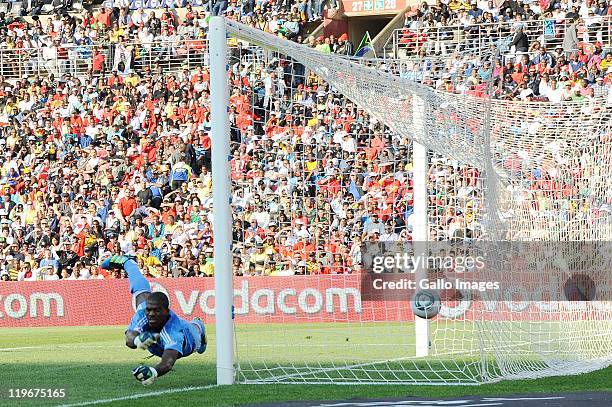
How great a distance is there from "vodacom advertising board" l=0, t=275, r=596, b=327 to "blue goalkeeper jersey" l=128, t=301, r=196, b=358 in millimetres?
3488

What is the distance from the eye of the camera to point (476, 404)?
9039mm

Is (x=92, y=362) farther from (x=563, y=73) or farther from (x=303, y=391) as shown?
(x=563, y=73)

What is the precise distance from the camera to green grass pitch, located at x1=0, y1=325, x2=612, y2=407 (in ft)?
32.9

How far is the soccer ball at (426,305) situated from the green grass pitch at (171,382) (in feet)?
4.62

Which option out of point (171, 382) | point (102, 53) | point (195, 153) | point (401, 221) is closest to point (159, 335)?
point (171, 382)

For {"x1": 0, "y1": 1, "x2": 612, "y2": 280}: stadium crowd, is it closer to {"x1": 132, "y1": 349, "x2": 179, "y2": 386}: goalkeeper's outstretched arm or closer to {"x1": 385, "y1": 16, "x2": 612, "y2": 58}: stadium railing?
{"x1": 385, "y1": 16, "x2": 612, "y2": 58}: stadium railing

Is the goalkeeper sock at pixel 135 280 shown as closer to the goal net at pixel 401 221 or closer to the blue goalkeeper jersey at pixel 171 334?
the blue goalkeeper jersey at pixel 171 334

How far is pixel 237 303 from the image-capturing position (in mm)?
20422

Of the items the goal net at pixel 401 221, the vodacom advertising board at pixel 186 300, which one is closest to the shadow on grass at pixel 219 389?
the goal net at pixel 401 221

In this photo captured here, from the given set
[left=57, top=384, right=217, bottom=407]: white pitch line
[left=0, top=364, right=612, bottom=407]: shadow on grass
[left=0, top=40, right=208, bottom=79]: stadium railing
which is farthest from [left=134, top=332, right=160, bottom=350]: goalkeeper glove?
[left=0, top=40, right=208, bottom=79]: stadium railing

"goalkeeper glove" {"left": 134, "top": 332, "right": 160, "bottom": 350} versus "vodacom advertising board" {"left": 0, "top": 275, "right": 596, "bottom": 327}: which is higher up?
"goalkeeper glove" {"left": 134, "top": 332, "right": 160, "bottom": 350}

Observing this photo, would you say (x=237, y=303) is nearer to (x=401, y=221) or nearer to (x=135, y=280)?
(x=401, y=221)

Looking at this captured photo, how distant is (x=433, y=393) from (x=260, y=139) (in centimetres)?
755

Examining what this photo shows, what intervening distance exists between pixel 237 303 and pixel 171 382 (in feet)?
29.5
